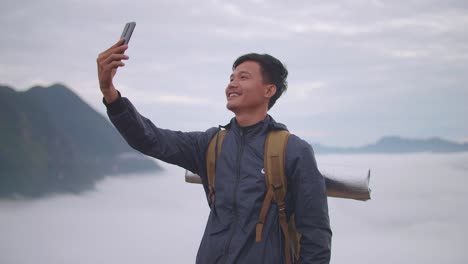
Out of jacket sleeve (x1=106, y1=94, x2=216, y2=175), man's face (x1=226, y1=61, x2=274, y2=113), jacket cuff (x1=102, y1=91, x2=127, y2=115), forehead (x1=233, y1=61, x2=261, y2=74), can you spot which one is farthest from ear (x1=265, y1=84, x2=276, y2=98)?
jacket cuff (x1=102, y1=91, x2=127, y2=115)

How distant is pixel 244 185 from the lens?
2.62 m

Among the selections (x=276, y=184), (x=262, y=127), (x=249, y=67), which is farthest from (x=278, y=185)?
(x=249, y=67)

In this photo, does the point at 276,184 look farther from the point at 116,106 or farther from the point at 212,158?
the point at 116,106

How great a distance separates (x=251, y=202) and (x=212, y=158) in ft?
1.44

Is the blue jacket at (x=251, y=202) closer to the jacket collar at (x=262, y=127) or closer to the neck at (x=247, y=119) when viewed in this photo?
the jacket collar at (x=262, y=127)

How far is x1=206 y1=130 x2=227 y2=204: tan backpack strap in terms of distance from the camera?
2.82 metres

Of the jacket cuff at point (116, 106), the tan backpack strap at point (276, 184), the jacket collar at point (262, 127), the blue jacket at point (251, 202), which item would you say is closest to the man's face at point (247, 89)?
the jacket collar at point (262, 127)

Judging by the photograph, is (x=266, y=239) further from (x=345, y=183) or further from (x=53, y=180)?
(x=53, y=180)

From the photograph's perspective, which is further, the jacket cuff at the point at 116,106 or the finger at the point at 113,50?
the jacket cuff at the point at 116,106


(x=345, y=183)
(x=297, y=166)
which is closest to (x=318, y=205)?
(x=297, y=166)

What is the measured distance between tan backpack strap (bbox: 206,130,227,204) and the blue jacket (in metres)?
0.06

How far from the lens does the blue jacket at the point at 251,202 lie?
2.56m

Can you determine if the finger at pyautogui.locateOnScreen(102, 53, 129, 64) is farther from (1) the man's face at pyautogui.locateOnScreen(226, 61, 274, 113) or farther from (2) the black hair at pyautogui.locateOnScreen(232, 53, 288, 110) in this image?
(2) the black hair at pyautogui.locateOnScreen(232, 53, 288, 110)

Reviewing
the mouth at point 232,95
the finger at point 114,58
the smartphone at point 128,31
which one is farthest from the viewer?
the mouth at point 232,95
